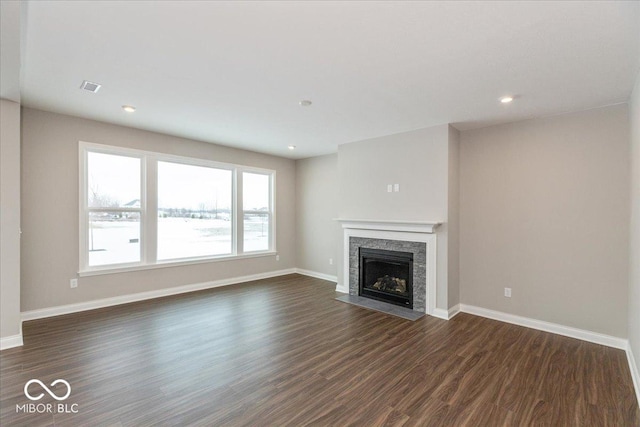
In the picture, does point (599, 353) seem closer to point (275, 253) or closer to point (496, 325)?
point (496, 325)

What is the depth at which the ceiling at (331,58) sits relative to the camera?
1.82 m

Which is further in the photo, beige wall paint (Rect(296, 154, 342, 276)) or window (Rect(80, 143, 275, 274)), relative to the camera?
beige wall paint (Rect(296, 154, 342, 276))

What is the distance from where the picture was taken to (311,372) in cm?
254

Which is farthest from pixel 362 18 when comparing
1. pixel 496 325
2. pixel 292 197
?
pixel 292 197

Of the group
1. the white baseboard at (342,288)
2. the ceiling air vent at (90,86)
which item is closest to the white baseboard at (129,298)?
the white baseboard at (342,288)

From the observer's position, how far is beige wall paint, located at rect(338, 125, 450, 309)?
4.03 meters

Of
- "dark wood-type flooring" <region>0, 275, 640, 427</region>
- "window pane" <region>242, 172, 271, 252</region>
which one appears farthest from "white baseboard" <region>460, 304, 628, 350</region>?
"window pane" <region>242, 172, 271, 252</region>

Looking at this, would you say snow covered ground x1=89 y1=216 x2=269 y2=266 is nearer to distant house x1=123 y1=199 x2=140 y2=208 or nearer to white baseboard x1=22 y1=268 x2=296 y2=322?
distant house x1=123 y1=199 x2=140 y2=208

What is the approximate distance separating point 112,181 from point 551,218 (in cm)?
598

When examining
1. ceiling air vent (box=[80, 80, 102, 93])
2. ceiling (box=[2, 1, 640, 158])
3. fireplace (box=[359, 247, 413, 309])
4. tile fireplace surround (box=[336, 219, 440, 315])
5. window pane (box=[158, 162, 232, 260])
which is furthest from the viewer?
window pane (box=[158, 162, 232, 260])

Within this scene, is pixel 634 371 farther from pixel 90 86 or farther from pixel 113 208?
pixel 113 208

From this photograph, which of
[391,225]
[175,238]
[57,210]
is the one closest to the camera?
[57,210]

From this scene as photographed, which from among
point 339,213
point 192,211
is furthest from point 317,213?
point 192,211

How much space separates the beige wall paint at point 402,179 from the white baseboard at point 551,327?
548 mm
